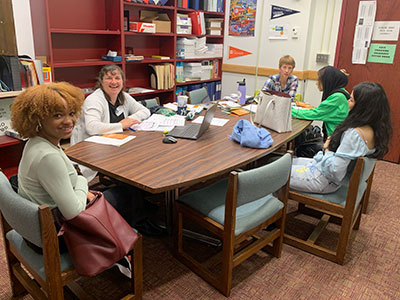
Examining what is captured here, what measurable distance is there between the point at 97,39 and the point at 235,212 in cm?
306

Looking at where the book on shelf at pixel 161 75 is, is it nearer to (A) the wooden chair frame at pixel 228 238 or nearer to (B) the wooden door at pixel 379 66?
(B) the wooden door at pixel 379 66

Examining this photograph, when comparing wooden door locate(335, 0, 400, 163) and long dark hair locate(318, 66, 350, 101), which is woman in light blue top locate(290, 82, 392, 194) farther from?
wooden door locate(335, 0, 400, 163)

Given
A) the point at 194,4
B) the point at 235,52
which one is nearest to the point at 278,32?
the point at 235,52

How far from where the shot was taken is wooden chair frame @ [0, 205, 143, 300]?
1236mm

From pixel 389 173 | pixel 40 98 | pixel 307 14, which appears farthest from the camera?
pixel 307 14

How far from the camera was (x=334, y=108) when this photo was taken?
2715mm

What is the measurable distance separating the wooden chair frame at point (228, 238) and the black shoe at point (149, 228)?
0.94ft

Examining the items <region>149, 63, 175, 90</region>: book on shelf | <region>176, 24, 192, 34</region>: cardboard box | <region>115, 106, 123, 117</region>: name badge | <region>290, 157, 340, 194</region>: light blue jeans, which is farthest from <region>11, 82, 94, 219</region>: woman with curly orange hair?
<region>176, 24, 192, 34</region>: cardboard box

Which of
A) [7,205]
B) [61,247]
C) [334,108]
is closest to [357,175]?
[334,108]

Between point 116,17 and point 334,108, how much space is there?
248 cm

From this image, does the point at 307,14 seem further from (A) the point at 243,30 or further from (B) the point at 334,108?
(B) the point at 334,108

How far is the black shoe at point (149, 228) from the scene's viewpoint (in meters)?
2.32

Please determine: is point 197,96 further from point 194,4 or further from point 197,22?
point 194,4

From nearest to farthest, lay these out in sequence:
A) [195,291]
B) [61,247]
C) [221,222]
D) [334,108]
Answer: [61,247] < [221,222] < [195,291] < [334,108]
